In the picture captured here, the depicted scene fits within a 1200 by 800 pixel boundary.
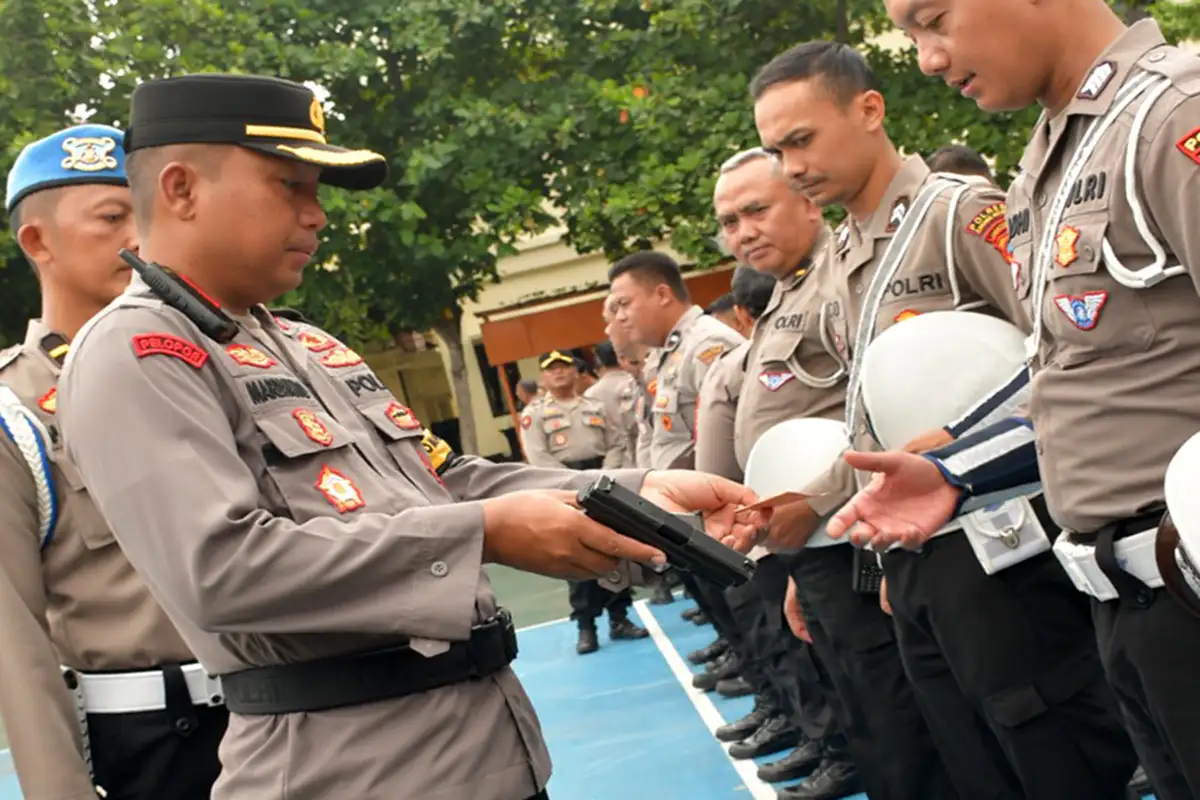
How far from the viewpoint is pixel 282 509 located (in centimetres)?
178

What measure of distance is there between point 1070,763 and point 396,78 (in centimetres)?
1234

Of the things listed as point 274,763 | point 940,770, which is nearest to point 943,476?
point 274,763

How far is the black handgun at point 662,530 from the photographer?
168cm

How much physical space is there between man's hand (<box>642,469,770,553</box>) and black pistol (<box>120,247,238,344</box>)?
75 cm

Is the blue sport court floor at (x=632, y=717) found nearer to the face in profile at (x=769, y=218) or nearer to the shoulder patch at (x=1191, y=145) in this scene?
the face in profile at (x=769, y=218)

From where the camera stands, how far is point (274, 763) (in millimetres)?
1746

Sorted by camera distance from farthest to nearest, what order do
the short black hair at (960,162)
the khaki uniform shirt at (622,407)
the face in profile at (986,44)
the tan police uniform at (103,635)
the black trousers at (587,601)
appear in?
the khaki uniform shirt at (622,407), the black trousers at (587,601), the short black hair at (960,162), the tan police uniform at (103,635), the face in profile at (986,44)

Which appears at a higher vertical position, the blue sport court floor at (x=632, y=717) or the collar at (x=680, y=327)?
the collar at (x=680, y=327)

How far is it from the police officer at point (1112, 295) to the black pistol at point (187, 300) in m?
1.08

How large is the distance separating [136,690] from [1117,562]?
1829mm

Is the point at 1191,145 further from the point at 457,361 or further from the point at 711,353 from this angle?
the point at 457,361

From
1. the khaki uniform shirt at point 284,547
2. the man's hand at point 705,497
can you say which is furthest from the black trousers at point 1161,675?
the khaki uniform shirt at point 284,547

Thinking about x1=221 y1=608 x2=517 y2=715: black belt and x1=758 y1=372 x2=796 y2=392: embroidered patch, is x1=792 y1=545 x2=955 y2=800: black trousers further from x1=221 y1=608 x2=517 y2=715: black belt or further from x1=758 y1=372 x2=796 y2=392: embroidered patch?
x1=221 y1=608 x2=517 y2=715: black belt

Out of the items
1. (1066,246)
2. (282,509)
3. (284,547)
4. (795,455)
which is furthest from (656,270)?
(284,547)
